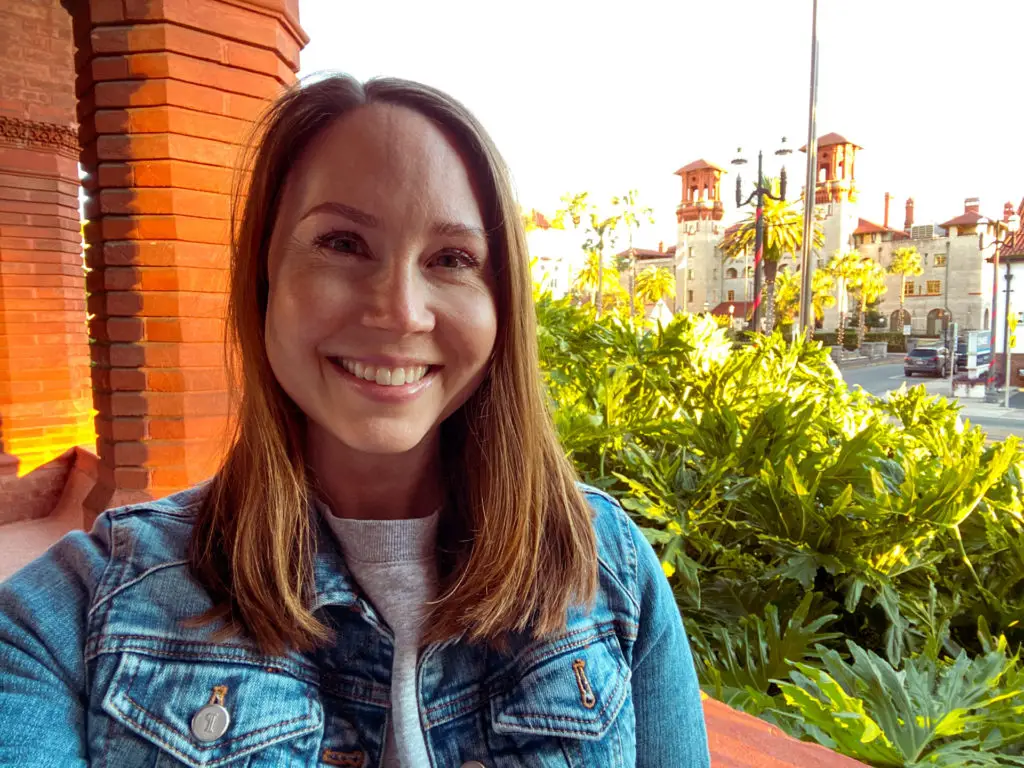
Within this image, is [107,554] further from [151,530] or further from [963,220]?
[963,220]

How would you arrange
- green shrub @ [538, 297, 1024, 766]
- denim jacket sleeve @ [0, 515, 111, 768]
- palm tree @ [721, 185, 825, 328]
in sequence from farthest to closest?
palm tree @ [721, 185, 825, 328] → green shrub @ [538, 297, 1024, 766] → denim jacket sleeve @ [0, 515, 111, 768]

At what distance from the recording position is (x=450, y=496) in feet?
3.81

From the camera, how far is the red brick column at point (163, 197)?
2.91 m

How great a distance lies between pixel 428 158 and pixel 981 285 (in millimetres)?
56396

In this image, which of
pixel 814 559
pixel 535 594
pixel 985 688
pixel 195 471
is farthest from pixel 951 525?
pixel 195 471

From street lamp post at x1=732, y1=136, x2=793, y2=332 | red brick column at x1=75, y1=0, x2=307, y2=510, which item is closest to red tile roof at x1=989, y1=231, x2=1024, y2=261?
street lamp post at x1=732, y1=136, x2=793, y2=332

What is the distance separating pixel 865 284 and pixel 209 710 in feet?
185

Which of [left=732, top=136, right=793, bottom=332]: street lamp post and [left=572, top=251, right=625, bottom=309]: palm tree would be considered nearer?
[left=732, top=136, right=793, bottom=332]: street lamp post

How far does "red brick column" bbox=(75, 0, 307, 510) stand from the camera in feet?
9.55

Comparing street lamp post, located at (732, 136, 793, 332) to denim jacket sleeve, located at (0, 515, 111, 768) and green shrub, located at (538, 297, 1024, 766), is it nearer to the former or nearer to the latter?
green shrub, located at (538, 297, 1024, 766)

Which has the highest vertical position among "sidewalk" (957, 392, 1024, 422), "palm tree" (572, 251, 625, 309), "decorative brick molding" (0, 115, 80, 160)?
"palm tree" (572, 251, 625, 309)

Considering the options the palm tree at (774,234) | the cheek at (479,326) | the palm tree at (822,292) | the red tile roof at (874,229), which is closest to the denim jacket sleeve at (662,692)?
the cheek at (479,326)

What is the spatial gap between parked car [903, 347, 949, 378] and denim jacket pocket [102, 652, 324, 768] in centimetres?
2766

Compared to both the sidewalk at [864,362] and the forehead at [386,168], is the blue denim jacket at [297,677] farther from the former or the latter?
the sidewalk at [864,362]
